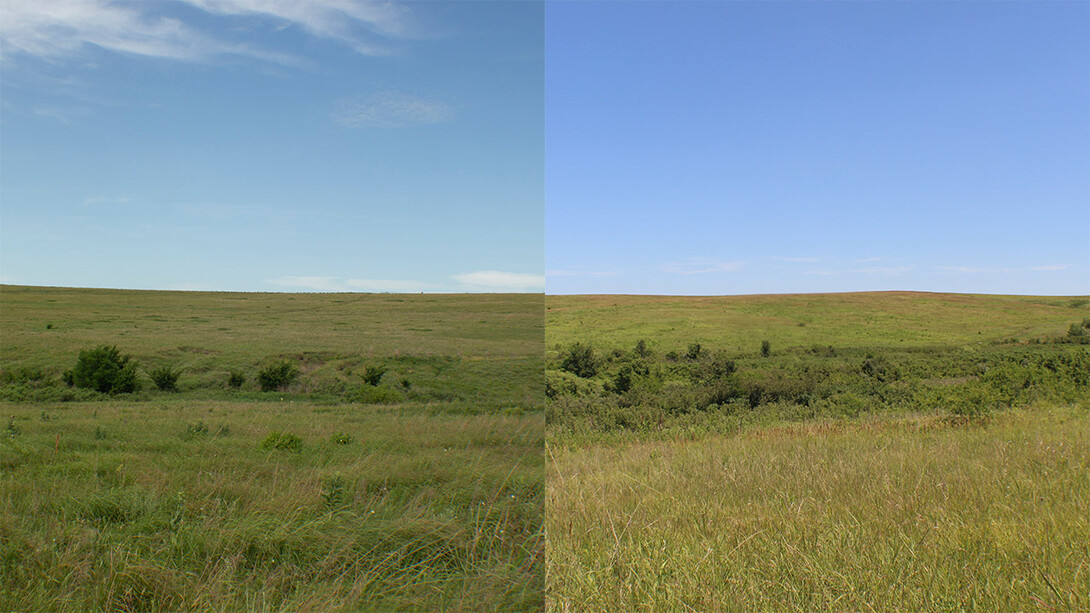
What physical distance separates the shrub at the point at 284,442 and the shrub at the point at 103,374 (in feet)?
53.9

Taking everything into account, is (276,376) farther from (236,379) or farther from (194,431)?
(194,431)

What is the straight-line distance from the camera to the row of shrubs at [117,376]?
20.6m

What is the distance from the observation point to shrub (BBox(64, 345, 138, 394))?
66.8 feet

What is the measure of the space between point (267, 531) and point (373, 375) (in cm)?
2278

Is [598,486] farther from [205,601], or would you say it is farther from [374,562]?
[205,601]

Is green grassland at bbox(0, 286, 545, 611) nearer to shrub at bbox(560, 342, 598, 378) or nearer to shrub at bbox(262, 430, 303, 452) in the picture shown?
shrub at bbox(262, 430, 303, 452)

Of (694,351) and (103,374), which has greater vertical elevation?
(694,351)

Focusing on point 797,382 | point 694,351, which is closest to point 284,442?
point 797,382

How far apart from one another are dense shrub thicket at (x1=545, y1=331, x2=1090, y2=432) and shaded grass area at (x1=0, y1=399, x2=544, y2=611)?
5313 mm

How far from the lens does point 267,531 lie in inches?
140

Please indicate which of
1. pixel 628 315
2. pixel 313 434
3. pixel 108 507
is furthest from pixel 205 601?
pixel 628 315

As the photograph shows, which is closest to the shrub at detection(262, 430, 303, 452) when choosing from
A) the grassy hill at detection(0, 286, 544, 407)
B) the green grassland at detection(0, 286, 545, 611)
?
the green grassland at detection(0, 286, 545, 611)

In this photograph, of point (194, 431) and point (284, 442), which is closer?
point (284, 442)

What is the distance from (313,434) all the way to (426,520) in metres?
5.49
